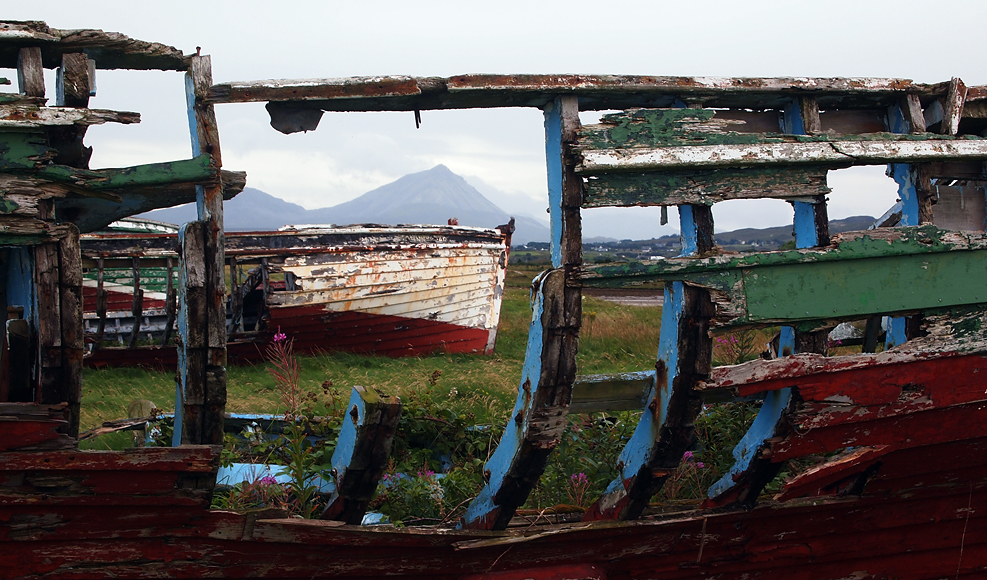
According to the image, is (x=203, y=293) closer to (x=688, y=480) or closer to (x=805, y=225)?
(x=805, y=225)

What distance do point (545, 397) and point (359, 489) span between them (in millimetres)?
974

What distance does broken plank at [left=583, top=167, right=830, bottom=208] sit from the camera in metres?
3.04

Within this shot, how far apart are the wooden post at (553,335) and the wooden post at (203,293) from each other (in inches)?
55.2

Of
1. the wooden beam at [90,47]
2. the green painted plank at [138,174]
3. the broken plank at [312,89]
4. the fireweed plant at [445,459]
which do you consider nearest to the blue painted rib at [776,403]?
the fireweed plant at [445,459]

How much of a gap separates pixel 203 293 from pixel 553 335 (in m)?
1.60

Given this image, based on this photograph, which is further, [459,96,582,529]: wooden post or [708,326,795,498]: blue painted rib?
[708,326,795,498]: blue painted rib

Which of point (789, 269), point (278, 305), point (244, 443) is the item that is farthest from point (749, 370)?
point (278, 305)

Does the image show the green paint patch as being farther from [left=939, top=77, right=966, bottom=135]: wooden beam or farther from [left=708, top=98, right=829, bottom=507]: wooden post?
[left=939, top=77, right=966, bottom=135]: wooden beam

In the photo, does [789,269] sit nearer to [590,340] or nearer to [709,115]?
[709,115]

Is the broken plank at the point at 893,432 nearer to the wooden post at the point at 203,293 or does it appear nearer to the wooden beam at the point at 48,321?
the wooden post at the point at 203,293

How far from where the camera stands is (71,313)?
286cm

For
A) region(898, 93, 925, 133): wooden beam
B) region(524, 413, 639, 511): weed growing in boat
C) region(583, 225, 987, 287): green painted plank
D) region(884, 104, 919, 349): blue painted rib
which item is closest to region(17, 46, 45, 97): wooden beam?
region(583, 225, 987, 287): green painted plank

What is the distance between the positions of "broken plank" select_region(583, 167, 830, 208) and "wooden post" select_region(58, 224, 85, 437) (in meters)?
2.26

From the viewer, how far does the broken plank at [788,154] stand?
2994mm
